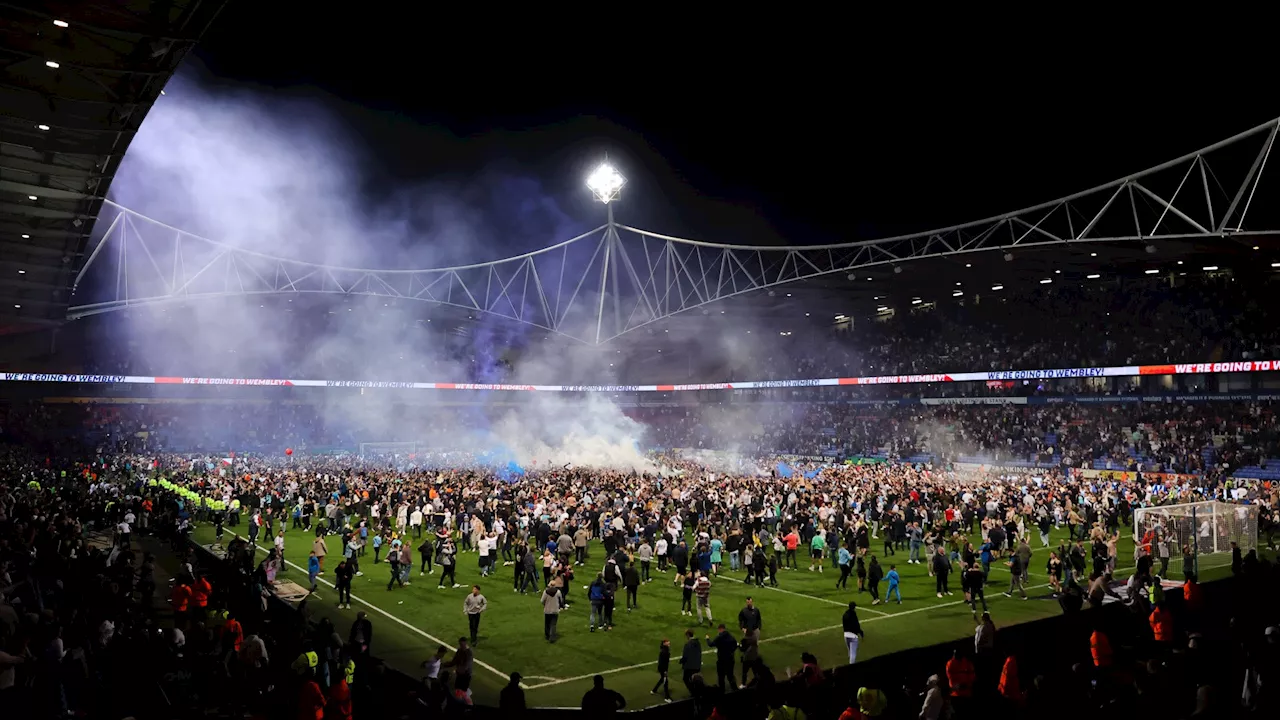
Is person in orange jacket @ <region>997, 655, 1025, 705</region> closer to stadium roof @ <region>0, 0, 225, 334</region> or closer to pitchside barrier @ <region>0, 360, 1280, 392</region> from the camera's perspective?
stadium roof @ <region>0, 0, 225, 334</region>

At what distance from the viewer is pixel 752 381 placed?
2628 inches

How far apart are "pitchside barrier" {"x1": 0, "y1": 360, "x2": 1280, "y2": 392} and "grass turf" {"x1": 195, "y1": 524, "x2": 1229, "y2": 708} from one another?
2189 cm

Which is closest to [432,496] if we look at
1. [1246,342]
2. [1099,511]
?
[1099,511]

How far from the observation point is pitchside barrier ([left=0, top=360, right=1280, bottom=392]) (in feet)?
128

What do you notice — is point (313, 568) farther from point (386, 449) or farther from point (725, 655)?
point (386, 449)

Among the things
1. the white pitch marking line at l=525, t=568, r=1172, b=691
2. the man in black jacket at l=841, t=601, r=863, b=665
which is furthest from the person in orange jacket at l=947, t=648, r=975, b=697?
the white pitch marking line at l=525, t=568, r=1172, b=691

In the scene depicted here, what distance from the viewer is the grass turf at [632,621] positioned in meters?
13.0

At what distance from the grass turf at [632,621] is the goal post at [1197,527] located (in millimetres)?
493

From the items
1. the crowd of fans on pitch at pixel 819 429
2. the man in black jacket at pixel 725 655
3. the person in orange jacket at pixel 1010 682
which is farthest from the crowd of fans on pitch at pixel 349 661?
the crowd of fans on pitch at pixel 819 429

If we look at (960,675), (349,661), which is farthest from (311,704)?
(960,675)

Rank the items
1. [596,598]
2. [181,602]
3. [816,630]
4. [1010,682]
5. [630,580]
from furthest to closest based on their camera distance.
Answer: [630,580]
[596,598]
[816,630]
[181,602]
[1010,682]

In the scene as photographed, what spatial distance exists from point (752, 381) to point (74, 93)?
5633 cm

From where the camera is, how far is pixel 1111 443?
A: 135 feet

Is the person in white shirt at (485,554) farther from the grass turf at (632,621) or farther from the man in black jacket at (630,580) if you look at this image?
the man in black jacket at (630,580)
